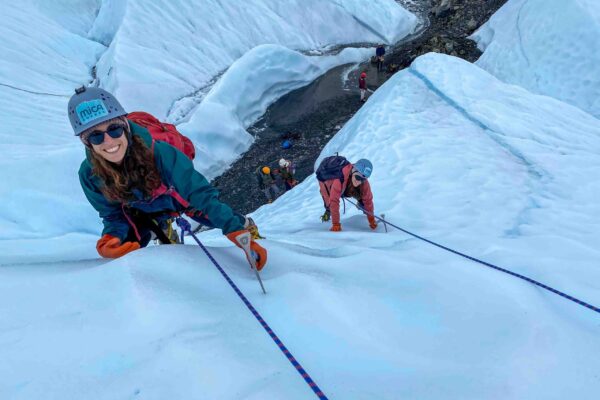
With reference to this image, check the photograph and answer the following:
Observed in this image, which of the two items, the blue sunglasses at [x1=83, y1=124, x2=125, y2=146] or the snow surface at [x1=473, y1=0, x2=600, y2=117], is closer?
the blue sunglasses at [x1=83, y1=124, x2=125, y2=146]

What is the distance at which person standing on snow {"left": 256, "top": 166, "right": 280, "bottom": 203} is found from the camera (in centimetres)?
782

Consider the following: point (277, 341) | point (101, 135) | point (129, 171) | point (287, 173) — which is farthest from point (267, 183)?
point (277, 341)

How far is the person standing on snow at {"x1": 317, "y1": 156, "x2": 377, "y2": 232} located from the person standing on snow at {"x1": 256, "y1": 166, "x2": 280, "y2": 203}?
12.3 feet

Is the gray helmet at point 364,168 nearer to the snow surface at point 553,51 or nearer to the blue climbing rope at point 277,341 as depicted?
the blue climbing rope at point 277,341

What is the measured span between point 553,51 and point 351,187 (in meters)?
8.55

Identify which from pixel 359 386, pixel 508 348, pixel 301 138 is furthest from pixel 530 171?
pixel 301 138

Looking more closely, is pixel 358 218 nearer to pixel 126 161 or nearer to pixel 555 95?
pixel 126 161

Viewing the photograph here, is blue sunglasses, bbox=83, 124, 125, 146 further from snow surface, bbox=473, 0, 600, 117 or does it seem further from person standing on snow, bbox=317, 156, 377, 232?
snow surface, bbox=473, 0, 600, 117

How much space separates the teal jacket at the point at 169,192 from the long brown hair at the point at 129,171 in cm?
5

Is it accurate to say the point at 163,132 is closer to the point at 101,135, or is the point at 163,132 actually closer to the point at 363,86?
the point at 101,135

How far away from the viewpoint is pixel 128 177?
5.87 feet

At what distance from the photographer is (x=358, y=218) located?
15.5 ft

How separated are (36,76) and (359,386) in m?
11.4

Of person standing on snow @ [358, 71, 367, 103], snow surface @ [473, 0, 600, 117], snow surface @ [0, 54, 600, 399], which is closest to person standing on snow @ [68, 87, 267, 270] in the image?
snow surface @ [0, 54, 600, 399]
